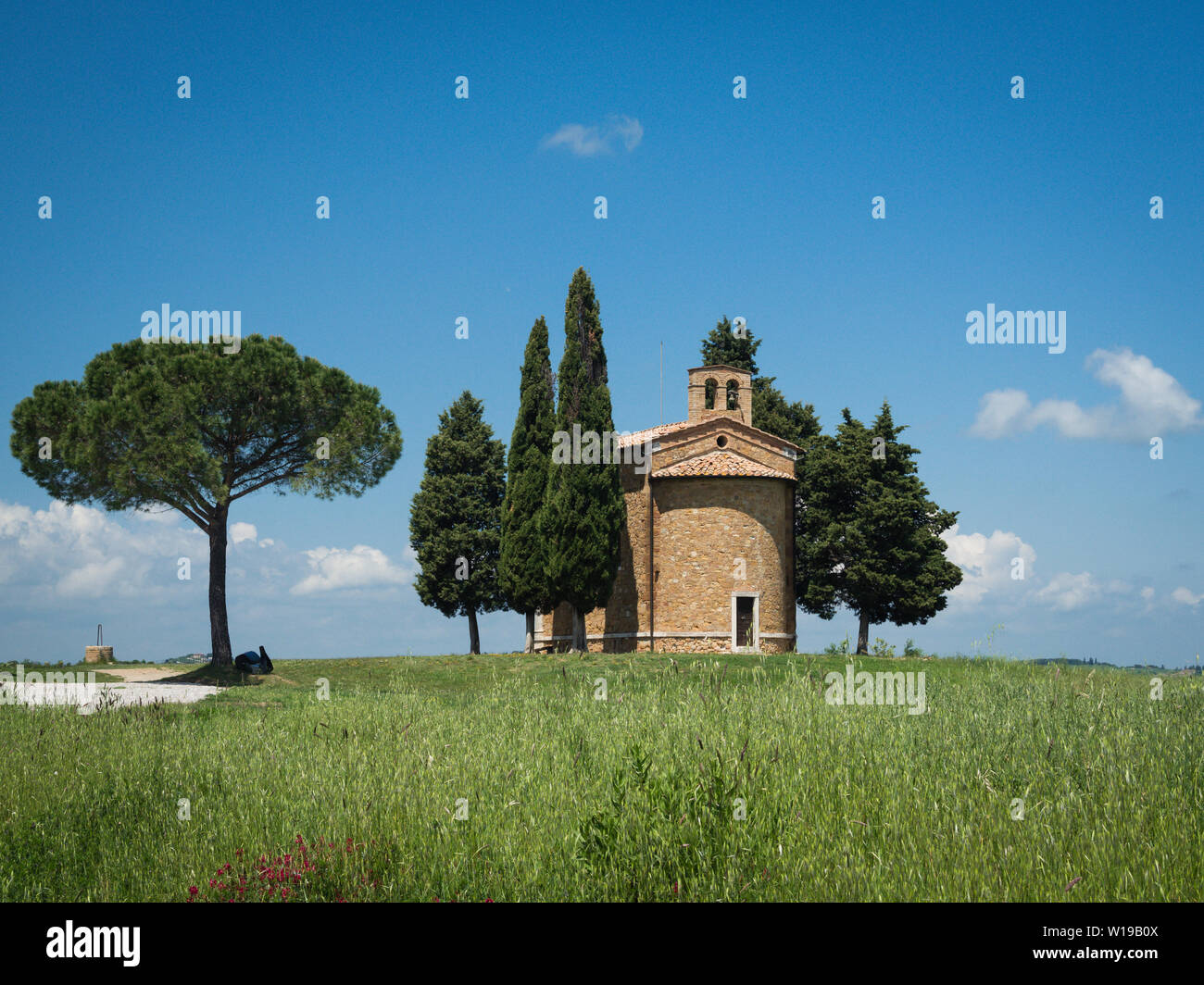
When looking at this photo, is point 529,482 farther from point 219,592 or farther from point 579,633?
point 219,592

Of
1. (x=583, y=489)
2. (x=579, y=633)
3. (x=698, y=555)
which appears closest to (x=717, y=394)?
(x=698, y=555)

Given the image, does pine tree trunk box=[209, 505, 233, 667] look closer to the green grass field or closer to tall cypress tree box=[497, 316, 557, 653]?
tall cypress tree box=[497, 316, 557, 653]

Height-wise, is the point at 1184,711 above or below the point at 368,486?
below

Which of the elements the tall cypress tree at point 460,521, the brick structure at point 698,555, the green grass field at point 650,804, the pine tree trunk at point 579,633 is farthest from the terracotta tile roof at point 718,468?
the green grass field at point 650,804

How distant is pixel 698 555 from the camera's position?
105ft

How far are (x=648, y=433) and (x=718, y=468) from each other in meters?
4.10

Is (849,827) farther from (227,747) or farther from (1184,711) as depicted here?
(227,747)

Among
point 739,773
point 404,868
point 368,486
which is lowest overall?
point 404,868

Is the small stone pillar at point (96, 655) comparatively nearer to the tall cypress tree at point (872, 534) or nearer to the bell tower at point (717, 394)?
the bell tower at point (717, 394)

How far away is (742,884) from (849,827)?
120 cm

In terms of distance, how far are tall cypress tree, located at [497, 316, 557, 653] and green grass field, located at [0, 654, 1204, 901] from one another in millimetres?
19841

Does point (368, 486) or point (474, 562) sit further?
point (474, 562)
